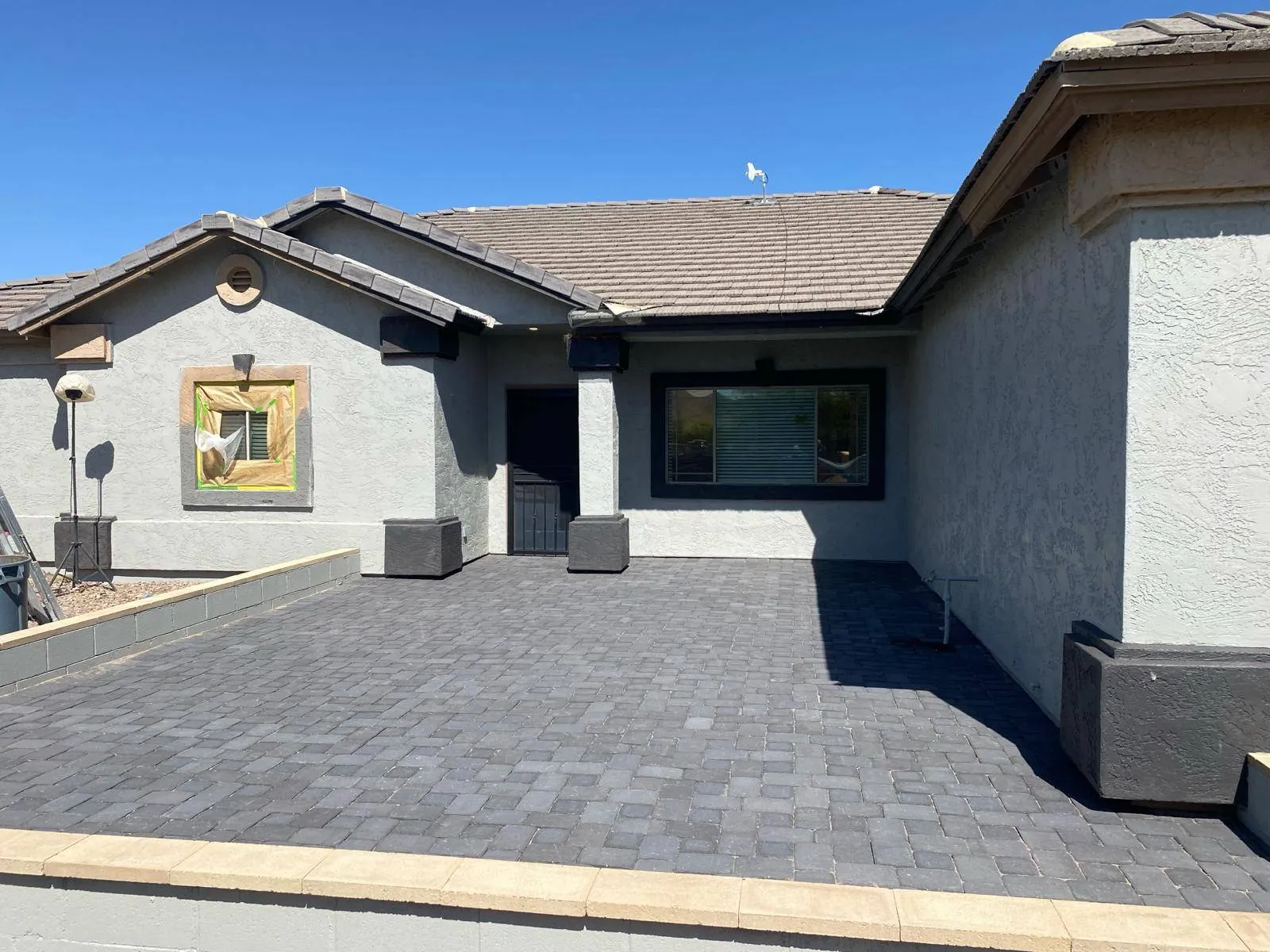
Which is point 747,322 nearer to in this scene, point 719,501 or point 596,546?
point 719,501

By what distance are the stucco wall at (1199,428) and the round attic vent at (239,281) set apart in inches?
388

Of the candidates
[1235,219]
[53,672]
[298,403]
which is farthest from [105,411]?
Result: [1235,219]

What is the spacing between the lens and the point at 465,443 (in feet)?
38.5

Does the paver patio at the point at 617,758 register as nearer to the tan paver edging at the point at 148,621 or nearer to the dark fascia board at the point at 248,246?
the tan paver edging at the point at 148,621

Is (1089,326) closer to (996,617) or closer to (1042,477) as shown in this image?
(1042,477)

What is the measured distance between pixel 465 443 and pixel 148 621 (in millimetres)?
4940

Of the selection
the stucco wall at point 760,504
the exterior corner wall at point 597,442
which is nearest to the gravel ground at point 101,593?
the exterior corner wall at point 597,442

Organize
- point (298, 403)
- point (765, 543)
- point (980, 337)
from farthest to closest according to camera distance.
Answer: point (765, 543), point (298, 403), point (980, 337)

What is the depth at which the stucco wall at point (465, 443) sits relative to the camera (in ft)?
35.8

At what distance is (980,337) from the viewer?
7387 mm

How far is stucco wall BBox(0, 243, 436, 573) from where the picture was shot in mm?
10750

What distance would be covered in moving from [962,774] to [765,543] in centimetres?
767

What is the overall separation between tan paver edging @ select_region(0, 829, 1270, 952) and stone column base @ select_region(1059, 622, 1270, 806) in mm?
972

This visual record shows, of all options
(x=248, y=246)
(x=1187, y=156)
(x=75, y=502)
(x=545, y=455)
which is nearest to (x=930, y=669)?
(x=1187, y=156)
